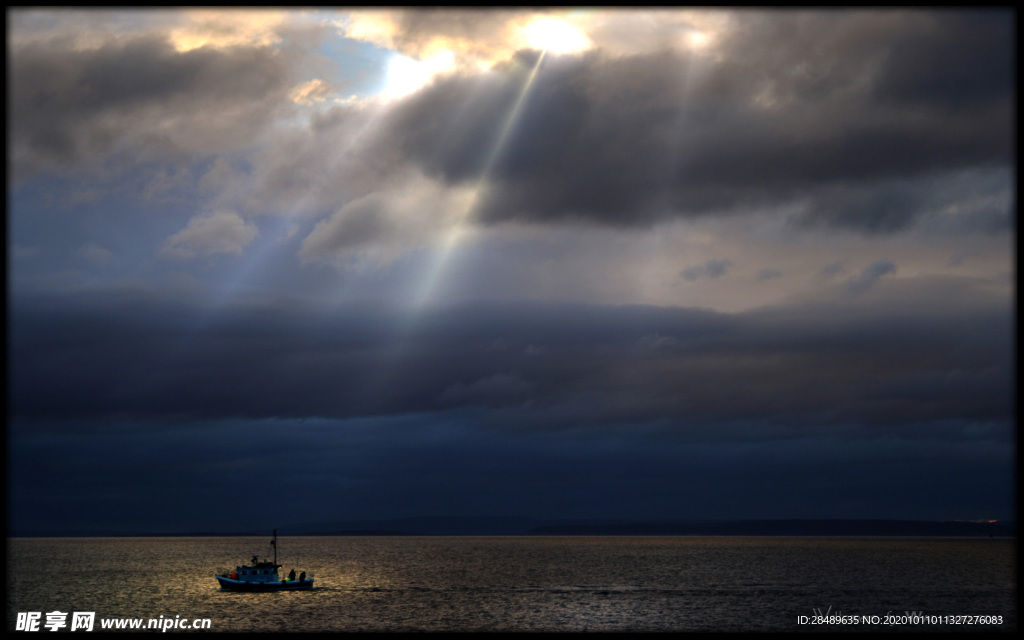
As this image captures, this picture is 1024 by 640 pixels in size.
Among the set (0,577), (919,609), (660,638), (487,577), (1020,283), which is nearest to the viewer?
(660,638)

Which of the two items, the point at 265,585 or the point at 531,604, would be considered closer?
the point at 531,604

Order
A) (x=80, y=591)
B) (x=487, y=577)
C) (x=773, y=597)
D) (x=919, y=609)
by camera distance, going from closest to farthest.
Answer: (x=919, y=609) → (x=773, y=597) → (x=80, y=591) → (x=487, y=577)

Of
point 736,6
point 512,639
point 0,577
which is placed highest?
point 736,6

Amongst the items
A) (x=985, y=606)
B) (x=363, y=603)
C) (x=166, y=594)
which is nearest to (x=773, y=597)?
(x=985, y=606)

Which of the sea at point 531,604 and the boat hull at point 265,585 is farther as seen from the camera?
the boat hull at point 265,585

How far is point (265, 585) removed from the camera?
5310 inches

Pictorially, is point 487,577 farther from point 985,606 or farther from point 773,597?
point 985,606

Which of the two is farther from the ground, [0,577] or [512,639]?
[0,577]

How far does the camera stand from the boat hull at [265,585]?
134500 mm

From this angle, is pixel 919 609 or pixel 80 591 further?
pixel 80 591

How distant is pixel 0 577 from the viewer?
1691 cm

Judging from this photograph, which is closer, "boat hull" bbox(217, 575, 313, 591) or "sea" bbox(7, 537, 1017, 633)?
"sea" bbox(7, 537, 1017, 633)

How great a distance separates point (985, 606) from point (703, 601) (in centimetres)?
4431

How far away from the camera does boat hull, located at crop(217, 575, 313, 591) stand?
13450 centimetres
